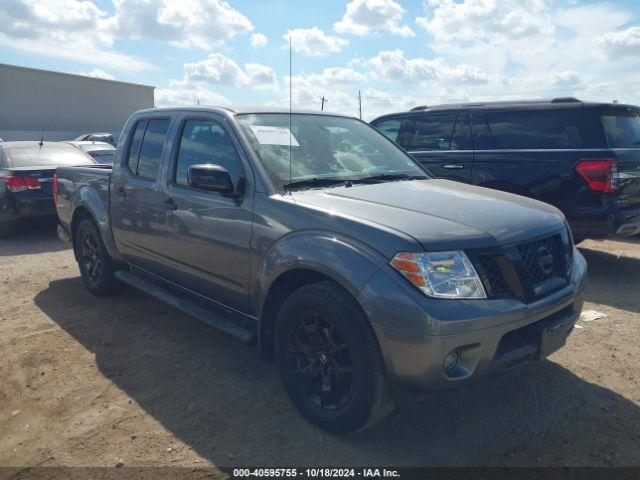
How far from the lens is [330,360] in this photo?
9.16ft

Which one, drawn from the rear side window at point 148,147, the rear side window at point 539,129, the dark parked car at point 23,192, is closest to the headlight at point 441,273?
the rear side window at point 148,147

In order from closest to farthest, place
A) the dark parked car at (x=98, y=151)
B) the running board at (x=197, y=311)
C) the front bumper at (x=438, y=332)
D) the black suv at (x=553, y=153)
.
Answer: the front bumper at (x=438, y=332) < the running board at (x=197, y=311) < the black suv at (x=553, y=153) < the dark parked car at (x=98, y=151)

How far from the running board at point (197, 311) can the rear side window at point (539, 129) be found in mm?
4464

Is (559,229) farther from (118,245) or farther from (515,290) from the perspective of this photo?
(118,245)

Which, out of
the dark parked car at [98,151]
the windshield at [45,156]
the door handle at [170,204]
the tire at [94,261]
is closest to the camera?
the door handle at [170,204]

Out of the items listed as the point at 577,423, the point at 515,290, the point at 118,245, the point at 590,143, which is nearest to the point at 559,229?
the point at 515,290

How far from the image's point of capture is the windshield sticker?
3432 mm

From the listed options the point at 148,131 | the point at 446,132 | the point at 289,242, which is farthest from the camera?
A: the point at 446,132

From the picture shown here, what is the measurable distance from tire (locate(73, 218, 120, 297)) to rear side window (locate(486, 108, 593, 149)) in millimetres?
4760

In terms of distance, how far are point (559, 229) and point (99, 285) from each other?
423cm

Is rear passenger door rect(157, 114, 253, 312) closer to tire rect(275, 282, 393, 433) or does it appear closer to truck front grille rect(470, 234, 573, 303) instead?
tire rect(275, 282, 393, 433)

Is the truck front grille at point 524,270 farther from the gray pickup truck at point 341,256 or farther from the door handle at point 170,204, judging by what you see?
the door handle at point 170,204

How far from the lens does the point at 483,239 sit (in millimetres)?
2564

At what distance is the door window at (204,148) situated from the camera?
3.47 meters
